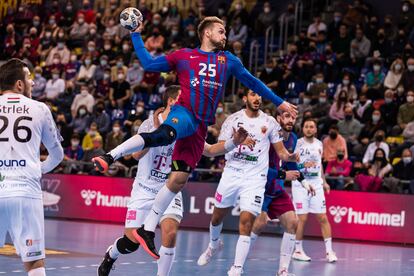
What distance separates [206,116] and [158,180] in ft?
5.23

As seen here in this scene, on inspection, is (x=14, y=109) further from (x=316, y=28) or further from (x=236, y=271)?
(x=316, y=28)

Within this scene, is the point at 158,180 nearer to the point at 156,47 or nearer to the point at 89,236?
the point at 89,236

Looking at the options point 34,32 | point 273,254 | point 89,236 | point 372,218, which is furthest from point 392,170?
point 34,32

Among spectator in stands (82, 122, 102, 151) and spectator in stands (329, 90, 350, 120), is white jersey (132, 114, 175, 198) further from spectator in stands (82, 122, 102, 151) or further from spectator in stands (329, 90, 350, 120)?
spectator in stands (82, 122, 102, 151)

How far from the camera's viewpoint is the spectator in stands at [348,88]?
24.2 meters

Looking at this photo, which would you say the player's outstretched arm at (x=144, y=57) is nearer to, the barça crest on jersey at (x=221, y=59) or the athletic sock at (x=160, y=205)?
the barça crest on jersey at (x=221, y=59)

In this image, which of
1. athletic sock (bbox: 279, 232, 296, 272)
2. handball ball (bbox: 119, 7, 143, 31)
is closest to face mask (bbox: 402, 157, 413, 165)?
athletic sock (bbox: 279, 232, 296, 272)

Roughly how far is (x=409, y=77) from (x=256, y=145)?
37.1 ft

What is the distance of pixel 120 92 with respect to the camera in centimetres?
2772

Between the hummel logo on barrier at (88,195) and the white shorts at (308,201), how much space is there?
25.2 ft

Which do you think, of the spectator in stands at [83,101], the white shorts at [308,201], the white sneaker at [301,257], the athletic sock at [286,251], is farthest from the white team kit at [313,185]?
the spectator in stands at [83,101]

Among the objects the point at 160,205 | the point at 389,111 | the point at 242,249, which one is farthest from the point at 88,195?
the point at 160,205

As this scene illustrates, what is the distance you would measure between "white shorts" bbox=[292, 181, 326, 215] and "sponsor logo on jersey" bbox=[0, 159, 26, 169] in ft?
31.4

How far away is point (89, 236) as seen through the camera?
18938 mm
